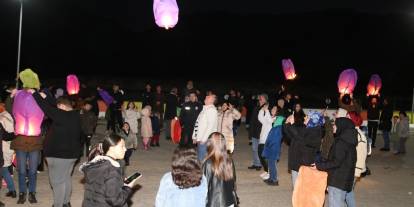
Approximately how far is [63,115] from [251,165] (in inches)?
269

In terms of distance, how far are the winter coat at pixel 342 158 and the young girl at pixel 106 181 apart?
3.16 meters

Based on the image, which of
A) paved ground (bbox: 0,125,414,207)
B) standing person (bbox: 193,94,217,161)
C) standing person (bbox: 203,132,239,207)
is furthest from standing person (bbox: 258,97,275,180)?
standing person (bbox: 203,132,239,207)

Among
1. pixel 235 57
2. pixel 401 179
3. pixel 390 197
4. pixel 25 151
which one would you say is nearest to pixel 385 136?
pixel 401 179

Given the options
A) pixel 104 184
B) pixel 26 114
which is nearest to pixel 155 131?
pixel 26 114

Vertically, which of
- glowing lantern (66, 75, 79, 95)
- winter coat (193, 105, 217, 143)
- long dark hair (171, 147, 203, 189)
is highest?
glowing lantern (66, 75, 79, 95)

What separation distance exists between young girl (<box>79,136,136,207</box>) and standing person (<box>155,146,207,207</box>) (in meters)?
0.39

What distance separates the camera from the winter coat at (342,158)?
23.7ft

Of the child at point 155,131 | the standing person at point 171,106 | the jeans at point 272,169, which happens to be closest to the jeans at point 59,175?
the jeans at point 272,169

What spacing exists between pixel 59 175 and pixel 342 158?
12.8 feet

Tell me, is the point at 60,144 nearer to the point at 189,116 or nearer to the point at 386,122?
the point at 189,116

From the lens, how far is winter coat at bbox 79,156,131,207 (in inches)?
198

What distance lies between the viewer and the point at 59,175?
7.62 metres

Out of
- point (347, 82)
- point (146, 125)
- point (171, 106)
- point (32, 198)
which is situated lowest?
point (32, 198)

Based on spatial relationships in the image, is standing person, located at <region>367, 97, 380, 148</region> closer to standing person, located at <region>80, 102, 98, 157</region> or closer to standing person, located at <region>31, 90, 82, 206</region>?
standing person, located at <region>80, 102, 98, 157</region>
